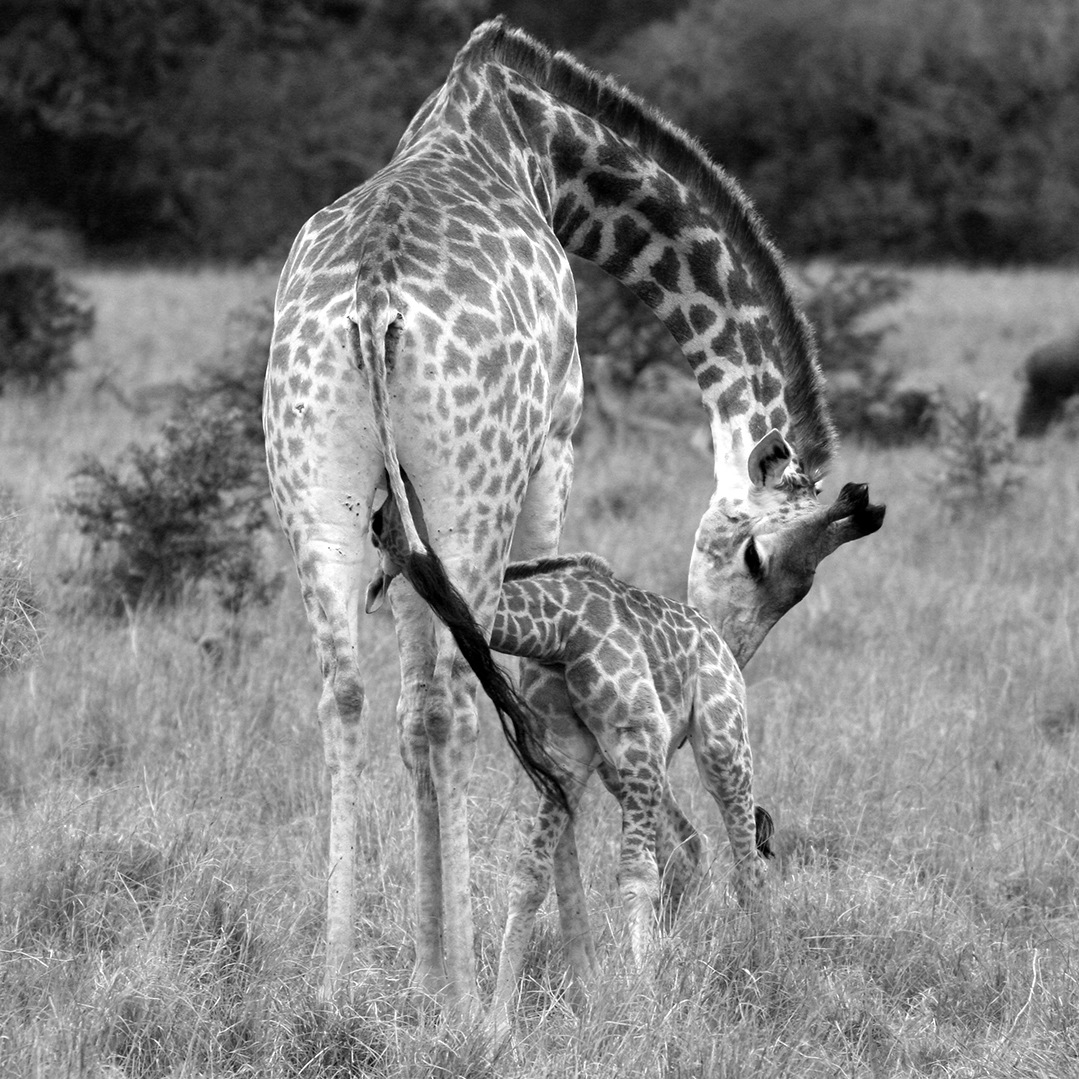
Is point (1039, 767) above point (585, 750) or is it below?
below

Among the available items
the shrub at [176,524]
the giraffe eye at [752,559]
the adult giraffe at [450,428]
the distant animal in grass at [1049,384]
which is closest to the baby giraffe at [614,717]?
the adult giraffe at [450,428]

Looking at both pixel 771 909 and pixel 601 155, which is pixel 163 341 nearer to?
pixel 601 155

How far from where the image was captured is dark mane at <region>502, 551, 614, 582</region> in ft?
14.8

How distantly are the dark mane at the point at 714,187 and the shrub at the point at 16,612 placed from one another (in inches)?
86.4

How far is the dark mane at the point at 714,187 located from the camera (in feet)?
17.5

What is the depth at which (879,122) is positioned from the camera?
3177 cm

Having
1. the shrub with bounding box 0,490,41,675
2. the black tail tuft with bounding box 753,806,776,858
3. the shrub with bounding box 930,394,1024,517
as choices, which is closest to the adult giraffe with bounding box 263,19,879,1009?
the black tail tuft with bounding box 753,806,776,858

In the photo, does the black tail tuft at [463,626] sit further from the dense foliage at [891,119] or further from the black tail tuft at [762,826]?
the dense foliage at [891,119]

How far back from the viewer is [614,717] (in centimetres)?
436

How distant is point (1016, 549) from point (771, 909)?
5198mm

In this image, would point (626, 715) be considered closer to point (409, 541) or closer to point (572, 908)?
point (572, 908)

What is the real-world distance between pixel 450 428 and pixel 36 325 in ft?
34.4

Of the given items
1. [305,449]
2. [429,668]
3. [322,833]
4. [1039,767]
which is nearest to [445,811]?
[429,668]

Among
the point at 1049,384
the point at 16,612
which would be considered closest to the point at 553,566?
the point at 16,612
